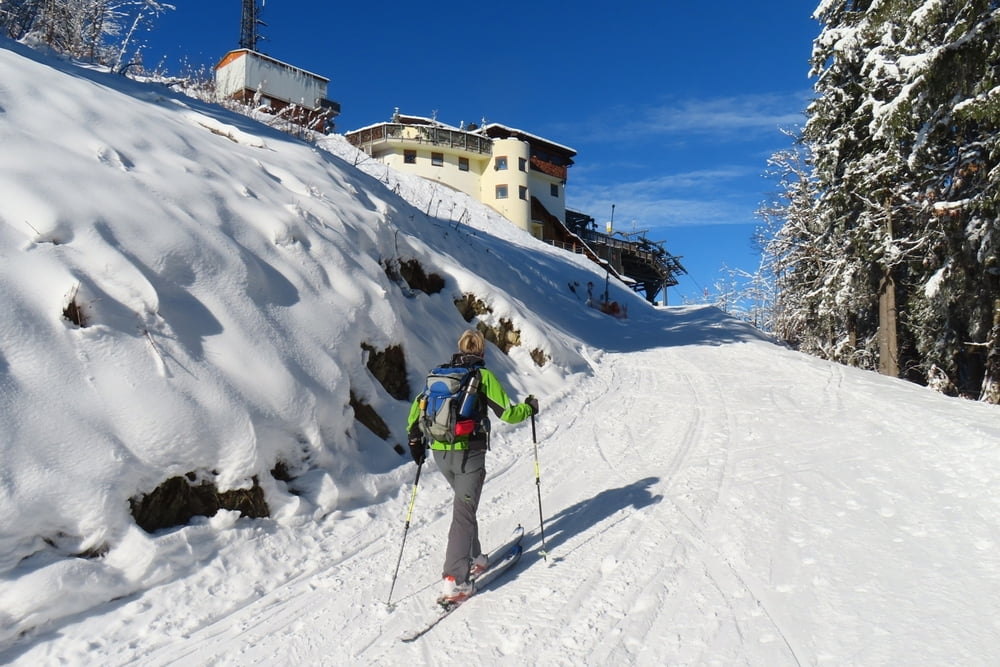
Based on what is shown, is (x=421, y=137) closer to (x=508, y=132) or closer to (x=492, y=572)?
(x=508, y=132)

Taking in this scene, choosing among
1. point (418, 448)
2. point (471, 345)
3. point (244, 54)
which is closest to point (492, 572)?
point (418, 448)

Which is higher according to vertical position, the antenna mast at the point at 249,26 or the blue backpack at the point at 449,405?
the antenna mast at the point at 249,26

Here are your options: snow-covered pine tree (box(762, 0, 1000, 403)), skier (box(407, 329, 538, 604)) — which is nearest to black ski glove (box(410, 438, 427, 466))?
skier (box(407, 329, 538, 604))

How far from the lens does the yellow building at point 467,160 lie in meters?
44.2

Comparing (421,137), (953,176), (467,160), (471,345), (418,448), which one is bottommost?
(418,448)

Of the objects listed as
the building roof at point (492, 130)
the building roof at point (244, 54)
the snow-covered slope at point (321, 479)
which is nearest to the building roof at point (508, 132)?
the building roof at point (492, 130)

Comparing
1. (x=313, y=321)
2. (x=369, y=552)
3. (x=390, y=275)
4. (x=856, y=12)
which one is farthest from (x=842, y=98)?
(x=369, y=552)

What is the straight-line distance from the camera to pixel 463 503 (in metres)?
4.52

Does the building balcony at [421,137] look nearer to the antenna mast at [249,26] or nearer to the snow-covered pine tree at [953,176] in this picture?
the antenna mast at [249,26]

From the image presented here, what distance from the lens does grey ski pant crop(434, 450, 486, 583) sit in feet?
14.4

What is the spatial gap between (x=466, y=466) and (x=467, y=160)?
44438 mm

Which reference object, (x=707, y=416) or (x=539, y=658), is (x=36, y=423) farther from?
(x=707, y=416)

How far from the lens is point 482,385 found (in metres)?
4.64

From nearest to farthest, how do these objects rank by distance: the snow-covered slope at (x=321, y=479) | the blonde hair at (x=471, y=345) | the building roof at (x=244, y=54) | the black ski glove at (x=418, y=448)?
1. the snow-covered slope at (x=321, y=479)
2. the black ski glove at (x=418, y=448)
3. the blonde hair at (x=471, y=345)
4. the building roof at (x=244, y=54)
